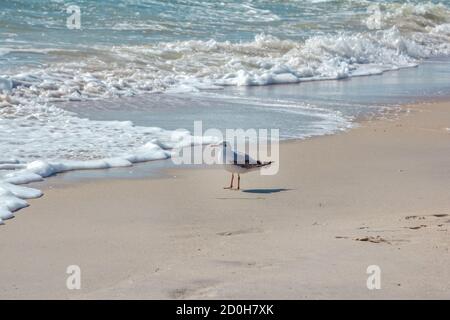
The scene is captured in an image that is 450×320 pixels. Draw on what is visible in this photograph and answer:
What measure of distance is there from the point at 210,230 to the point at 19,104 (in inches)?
228

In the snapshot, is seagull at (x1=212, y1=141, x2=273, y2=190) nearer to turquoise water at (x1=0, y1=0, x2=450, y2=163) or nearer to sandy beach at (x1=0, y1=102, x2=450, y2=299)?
sandy beach at (x1=0, y1=102, x2=450, y2=299)

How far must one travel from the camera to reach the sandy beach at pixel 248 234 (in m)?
4.77

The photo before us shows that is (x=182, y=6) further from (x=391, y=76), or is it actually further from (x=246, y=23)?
(x=391, y=76)

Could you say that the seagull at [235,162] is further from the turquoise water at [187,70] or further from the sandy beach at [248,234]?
the turquoise water at [187,70]

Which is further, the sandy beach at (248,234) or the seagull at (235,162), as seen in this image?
the seagull at (235,162)

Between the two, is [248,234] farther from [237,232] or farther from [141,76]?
[141,76]

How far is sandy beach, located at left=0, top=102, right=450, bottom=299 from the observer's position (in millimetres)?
4766

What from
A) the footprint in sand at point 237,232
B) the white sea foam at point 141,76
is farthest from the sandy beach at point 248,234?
the white sea foam at point 141,76

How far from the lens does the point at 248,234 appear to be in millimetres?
5887

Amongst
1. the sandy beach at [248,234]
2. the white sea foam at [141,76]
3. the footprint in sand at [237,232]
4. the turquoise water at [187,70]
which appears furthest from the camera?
the turquoise water at [187,70]

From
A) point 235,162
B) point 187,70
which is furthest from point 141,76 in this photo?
point 235,162

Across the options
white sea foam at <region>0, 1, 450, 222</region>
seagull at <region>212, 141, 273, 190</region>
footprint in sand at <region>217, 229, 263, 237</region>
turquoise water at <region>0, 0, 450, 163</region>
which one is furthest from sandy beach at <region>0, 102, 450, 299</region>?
turquoise water at <region>0, 0, 450, 163</region>
